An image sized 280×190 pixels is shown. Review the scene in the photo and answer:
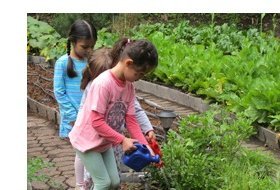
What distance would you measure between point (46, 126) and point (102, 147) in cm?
344

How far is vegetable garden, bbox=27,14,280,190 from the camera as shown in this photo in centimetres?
406

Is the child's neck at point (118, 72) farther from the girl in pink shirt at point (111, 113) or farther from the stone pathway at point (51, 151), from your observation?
the stone pathway at point (51, 151)

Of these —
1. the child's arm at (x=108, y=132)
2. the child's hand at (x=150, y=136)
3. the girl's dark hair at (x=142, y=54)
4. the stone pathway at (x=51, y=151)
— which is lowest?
the stone pathway at (x=51, y=151)

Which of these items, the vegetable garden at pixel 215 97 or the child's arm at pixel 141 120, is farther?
the vegetable garden at pixel 215 97

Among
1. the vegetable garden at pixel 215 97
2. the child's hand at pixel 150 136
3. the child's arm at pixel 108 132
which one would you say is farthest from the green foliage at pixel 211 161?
the child's arm at pixel 108 132

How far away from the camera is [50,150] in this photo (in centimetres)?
596

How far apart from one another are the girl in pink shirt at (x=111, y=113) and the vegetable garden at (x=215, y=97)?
527 mm

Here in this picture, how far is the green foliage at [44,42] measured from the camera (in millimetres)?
10703

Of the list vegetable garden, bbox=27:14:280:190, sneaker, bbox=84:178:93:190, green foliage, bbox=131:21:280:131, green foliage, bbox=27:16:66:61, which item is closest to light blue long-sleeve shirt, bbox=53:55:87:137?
sneaker, bbox=84:178:93:190

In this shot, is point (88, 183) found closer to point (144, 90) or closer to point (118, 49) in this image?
point (118, 49)

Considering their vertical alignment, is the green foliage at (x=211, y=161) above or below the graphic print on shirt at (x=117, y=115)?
below

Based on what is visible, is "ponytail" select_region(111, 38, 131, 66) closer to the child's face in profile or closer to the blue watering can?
the blue watering can

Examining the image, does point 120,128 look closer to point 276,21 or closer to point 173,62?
point 173,62

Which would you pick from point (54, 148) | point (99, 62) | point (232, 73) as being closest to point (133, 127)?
point (99, 62)
